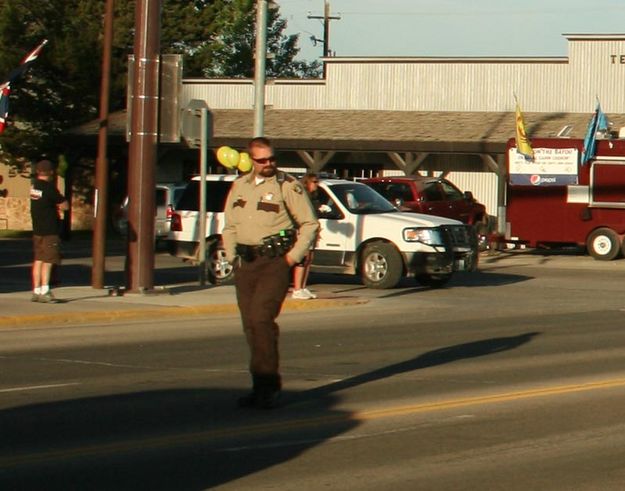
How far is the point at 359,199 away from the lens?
23.9 meters

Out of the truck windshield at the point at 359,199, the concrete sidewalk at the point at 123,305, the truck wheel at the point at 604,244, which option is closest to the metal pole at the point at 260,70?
the truck windshield at the point at 359,199

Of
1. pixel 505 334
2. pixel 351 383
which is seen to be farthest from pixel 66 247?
pixel 351 383

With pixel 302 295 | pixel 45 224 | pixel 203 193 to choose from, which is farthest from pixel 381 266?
pixel 45 224

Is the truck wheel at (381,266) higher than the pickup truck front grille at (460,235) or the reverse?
the reverse

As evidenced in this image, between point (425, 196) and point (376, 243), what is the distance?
1076 cm

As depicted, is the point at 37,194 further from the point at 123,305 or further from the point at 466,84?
the point at 466,84

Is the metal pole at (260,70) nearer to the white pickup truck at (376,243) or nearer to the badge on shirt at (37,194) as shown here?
the white pickup truck at (376,243)

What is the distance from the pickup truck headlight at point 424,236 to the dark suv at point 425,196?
9876 mm

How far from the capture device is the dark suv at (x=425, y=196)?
33.5 metres

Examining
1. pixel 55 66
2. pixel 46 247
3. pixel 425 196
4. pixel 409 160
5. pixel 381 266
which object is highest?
pixel 55 66

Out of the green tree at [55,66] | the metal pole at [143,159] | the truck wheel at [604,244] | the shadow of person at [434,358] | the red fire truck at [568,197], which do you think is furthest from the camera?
the green tree at [55,66]

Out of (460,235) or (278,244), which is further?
(460,235)

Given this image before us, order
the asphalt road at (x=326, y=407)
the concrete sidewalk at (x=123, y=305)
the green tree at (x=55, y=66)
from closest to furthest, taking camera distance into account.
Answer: the asphalt road at (x=326, y=407)
the concrete sidewalk at (x=123, y=305)
the green tree at (x=55, y=66)

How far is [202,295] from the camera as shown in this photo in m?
20.4
